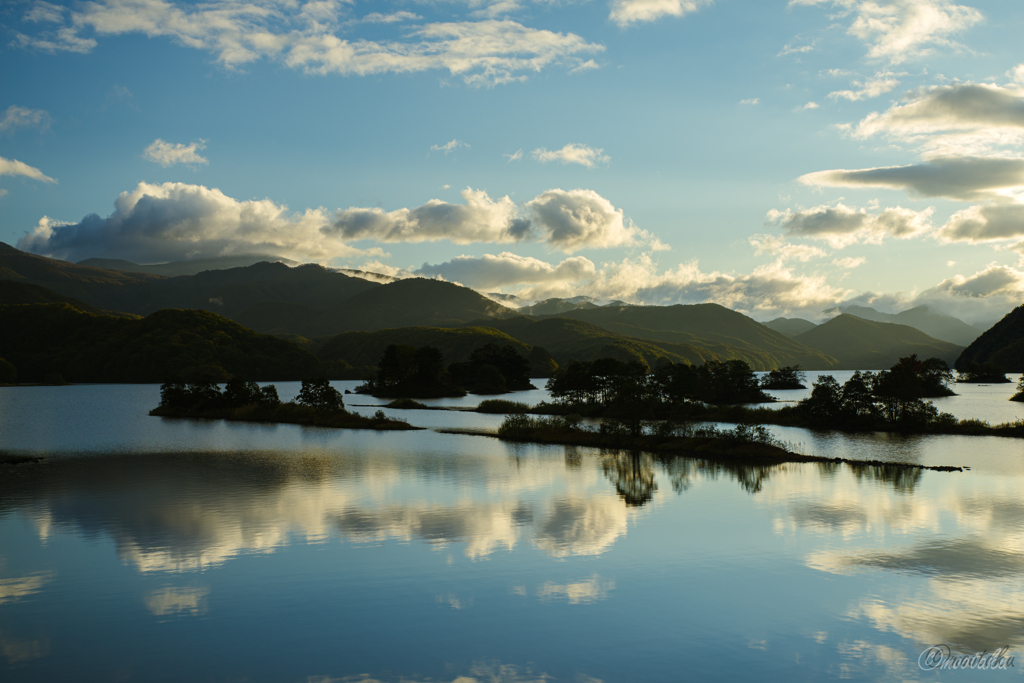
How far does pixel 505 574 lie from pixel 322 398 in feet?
251

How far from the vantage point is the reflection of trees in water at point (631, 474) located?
36781mm

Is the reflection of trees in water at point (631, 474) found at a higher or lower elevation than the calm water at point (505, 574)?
lower

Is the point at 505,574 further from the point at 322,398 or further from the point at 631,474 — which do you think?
the point at 322,398

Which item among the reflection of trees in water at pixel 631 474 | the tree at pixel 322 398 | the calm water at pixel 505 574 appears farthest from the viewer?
the tree at pixel 322 398

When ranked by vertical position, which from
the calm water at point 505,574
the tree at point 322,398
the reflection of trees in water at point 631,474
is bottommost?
the reflection of trees in water at point 631,474

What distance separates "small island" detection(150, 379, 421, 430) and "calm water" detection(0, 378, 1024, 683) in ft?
131

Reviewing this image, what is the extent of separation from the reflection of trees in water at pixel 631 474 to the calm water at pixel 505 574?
39cm

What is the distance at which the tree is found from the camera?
9188cm

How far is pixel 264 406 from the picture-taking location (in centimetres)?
9556

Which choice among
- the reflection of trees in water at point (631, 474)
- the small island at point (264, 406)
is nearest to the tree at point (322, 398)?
the small island at point (264, 406)

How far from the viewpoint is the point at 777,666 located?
1539 centimetres

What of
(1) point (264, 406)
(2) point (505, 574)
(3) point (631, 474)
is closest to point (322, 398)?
(1) point (264, 406)

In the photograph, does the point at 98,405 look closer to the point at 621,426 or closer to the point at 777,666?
the point at 621,426

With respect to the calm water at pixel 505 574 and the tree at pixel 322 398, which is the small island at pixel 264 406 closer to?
the tree at pixel 322 398
